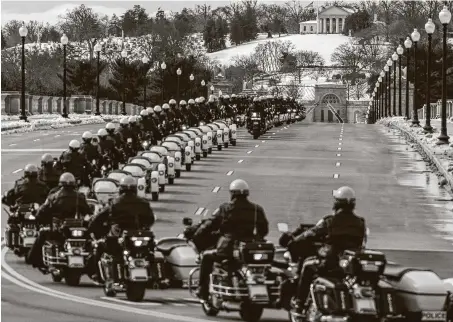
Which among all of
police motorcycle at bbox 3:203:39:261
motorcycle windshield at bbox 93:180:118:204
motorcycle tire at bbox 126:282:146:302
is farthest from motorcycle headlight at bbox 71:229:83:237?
motorcycle windshield at bbox 93:180:118:204

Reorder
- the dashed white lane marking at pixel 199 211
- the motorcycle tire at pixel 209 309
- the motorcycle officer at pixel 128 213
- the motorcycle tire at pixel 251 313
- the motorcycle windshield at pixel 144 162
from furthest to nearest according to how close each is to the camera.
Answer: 1. the motorcycle windshield at pixel 144 162
2. the dashed white lane marking at pixel 199 211
3. the motorcycle officer at pixel 128 213
4. the motorcycle tire at pixel 209 309
5. the motorcycle tire at pixel 251 313

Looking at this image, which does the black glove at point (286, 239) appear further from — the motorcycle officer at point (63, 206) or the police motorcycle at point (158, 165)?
the police motorcycle at point (158, 165)

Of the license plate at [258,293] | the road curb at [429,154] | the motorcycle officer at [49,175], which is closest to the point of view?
the license plate at [258,293]

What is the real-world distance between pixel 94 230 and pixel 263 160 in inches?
1384

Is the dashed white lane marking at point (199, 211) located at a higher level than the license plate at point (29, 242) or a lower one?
lower

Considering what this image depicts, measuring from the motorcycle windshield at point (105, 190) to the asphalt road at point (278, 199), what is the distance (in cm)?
234

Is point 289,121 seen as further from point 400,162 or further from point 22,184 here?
point 22,184

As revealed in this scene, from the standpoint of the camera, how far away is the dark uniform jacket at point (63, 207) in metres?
21.2

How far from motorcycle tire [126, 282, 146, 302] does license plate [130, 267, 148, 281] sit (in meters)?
0.16

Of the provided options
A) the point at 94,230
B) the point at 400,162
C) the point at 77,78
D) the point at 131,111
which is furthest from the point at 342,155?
the point at 77,78

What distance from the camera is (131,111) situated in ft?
416

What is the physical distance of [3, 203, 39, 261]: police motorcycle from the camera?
23.9 m

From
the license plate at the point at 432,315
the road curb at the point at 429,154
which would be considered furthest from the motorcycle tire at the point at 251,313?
the road curb at the point at 429,154

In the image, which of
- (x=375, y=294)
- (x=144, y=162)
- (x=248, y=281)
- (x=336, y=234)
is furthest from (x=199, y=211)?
(x=375, y=294)
